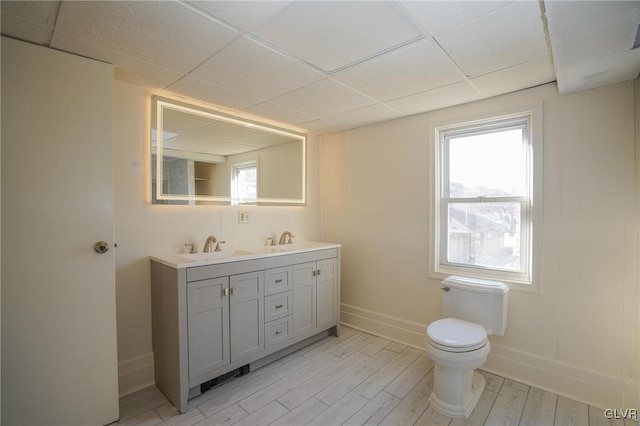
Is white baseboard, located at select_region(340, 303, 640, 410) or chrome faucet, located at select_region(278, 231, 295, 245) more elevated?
chrome faucet, located at select_region(278, 231, 295, 245)

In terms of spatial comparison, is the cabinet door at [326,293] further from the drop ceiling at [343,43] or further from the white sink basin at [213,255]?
the drop ceiling at [343,43]

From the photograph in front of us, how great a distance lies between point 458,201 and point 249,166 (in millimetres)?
1960

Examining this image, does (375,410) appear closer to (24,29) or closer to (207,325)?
(207,325)

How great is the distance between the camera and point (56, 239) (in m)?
1.65

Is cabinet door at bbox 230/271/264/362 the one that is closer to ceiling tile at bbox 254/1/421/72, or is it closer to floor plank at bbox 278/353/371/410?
floor plank at bbox 278/353/371/410

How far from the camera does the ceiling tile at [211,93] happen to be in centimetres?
211

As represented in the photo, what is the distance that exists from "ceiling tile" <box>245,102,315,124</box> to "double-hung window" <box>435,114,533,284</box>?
50.9 inches

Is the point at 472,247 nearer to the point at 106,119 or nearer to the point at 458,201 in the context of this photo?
the point at 458,201

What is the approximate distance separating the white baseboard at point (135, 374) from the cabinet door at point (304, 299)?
113 cm

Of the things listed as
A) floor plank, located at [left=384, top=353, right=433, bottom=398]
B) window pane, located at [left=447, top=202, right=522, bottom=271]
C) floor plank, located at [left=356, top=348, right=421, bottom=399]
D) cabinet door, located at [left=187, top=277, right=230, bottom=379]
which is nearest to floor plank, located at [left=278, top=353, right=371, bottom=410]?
floor plank, located at [left=356, top=348, right=421, bottom=399]

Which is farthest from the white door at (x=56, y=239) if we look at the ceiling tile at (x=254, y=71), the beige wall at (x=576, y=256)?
the beige wall at (x=576, y=256)

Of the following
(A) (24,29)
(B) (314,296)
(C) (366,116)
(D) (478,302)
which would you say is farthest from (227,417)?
(C) (366,116)

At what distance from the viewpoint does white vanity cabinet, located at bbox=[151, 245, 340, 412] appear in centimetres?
195

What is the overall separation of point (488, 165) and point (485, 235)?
0.59 meters
